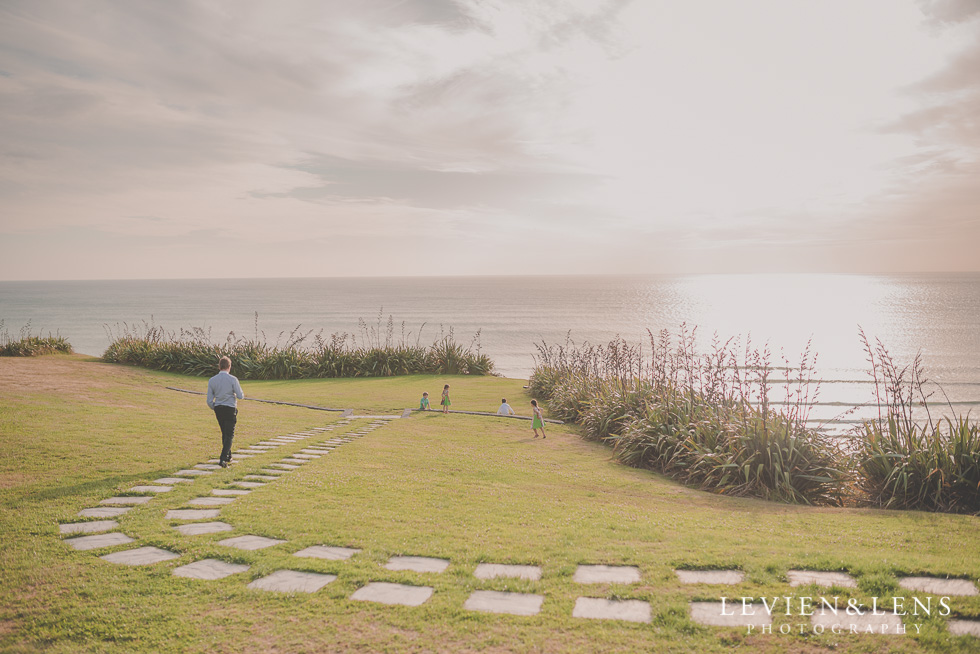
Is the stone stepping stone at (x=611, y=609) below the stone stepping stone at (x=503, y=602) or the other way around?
the other way around

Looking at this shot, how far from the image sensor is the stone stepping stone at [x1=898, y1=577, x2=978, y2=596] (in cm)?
389

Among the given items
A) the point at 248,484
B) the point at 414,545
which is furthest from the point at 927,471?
the point at 248,484

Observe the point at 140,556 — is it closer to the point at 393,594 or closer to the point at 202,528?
the point at 202,528

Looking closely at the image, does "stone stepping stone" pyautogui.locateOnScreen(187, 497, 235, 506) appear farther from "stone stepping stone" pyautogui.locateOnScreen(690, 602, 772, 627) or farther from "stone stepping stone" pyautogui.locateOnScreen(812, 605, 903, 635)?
"stone stepping stone" pyautogui.locateOnScreen(812, 605, 903, 635)

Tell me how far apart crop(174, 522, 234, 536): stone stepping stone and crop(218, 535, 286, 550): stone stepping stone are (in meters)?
0.32

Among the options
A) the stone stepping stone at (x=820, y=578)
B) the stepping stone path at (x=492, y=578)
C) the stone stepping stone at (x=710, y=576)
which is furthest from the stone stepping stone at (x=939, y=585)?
the stone stepping stone at (x=710, y=576)

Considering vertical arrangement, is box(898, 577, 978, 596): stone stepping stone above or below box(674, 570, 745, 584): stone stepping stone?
above

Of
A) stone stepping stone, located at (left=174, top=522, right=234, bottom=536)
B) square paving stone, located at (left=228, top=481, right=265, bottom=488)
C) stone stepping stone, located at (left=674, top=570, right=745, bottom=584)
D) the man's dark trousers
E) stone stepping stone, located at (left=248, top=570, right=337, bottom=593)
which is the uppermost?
the man's dark trousers

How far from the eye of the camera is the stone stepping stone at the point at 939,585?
3.89 meters

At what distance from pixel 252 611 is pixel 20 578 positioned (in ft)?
6.74

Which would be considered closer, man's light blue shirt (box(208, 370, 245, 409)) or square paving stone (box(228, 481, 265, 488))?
square paving stone (box(228, 481, 265, 488))

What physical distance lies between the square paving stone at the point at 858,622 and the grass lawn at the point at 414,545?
0.10 m

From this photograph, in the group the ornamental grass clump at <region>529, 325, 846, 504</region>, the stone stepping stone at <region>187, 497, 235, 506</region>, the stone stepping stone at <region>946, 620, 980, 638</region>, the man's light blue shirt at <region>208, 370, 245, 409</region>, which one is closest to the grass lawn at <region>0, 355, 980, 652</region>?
the stone stepping stone at <region>946, 620, 980, 638</region>

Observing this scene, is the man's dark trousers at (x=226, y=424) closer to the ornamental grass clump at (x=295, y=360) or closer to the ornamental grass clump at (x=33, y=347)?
the ornamental grass clump at (x=295, y=360)
